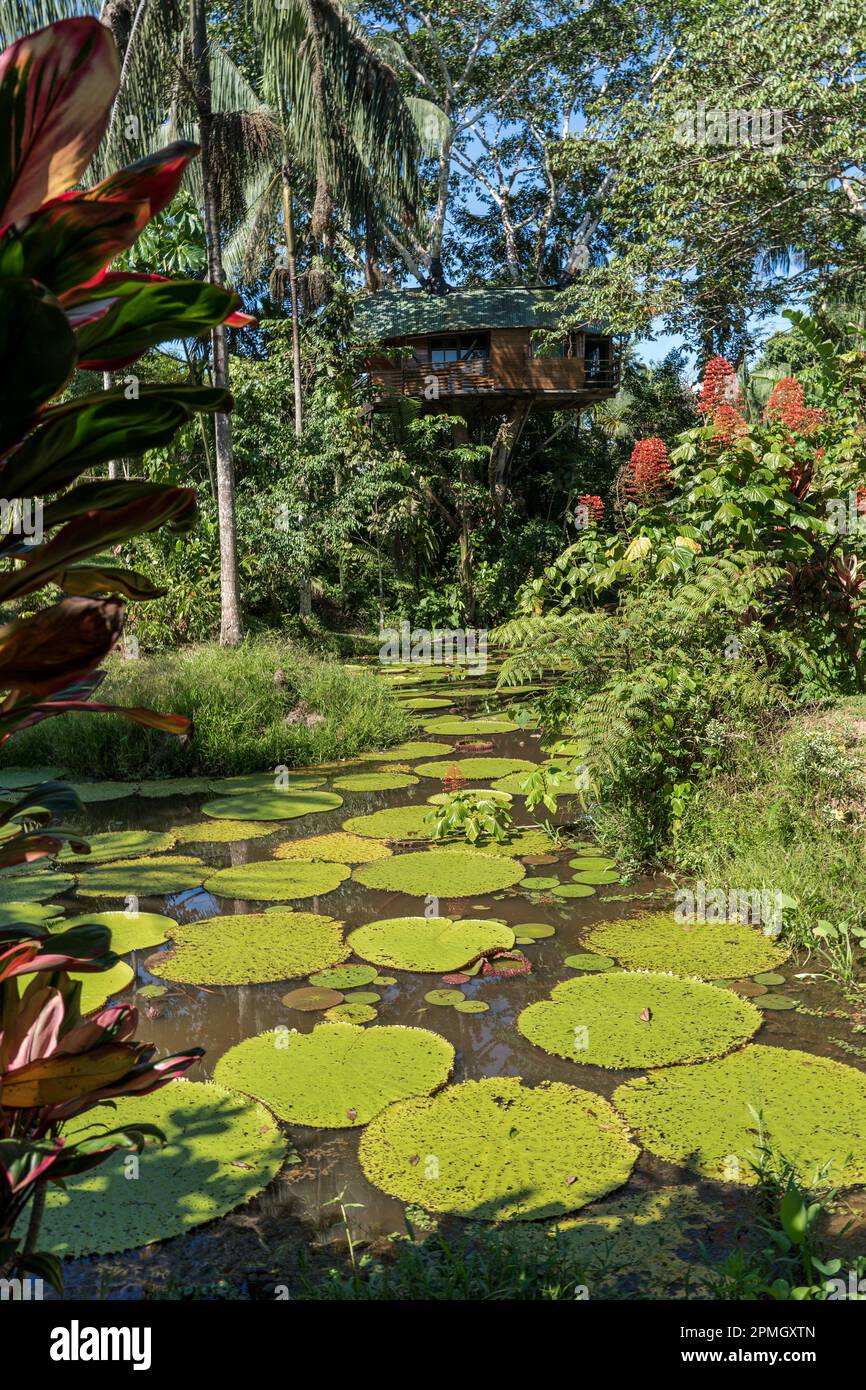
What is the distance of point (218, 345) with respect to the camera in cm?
1038

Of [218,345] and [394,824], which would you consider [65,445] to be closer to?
[394,824]

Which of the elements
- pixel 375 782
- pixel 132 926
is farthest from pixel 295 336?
pixel 132 926

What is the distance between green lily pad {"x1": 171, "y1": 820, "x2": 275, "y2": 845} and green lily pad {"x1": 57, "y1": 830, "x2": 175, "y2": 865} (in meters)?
0.09

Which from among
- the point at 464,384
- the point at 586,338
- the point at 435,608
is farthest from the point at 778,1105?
the point at 586,338

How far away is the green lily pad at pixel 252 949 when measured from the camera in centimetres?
395

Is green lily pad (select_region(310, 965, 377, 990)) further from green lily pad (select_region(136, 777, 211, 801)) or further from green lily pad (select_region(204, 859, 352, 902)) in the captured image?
green lily pad (select_region(136, 777, 211, 801))

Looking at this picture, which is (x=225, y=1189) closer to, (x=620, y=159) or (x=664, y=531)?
(x=664, y=531)

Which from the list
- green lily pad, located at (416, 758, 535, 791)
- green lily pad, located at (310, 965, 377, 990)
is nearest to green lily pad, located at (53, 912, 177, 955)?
green lily pad, located at (310, 965, 377, 990)

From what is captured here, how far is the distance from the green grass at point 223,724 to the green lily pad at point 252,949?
2.94 meters

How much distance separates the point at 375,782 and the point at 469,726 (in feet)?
7.87

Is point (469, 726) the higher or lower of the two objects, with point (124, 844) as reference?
higher

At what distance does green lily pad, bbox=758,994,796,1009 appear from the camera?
354 cm

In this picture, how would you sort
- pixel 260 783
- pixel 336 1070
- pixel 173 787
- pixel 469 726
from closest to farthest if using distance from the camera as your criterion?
pixel 336 1070 < pixel 173 787 < pixel 260 783 < pixel 469 726

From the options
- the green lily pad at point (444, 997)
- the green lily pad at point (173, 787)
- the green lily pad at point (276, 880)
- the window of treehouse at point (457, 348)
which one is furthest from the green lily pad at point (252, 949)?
the window of treehouse at point (457, 348)
